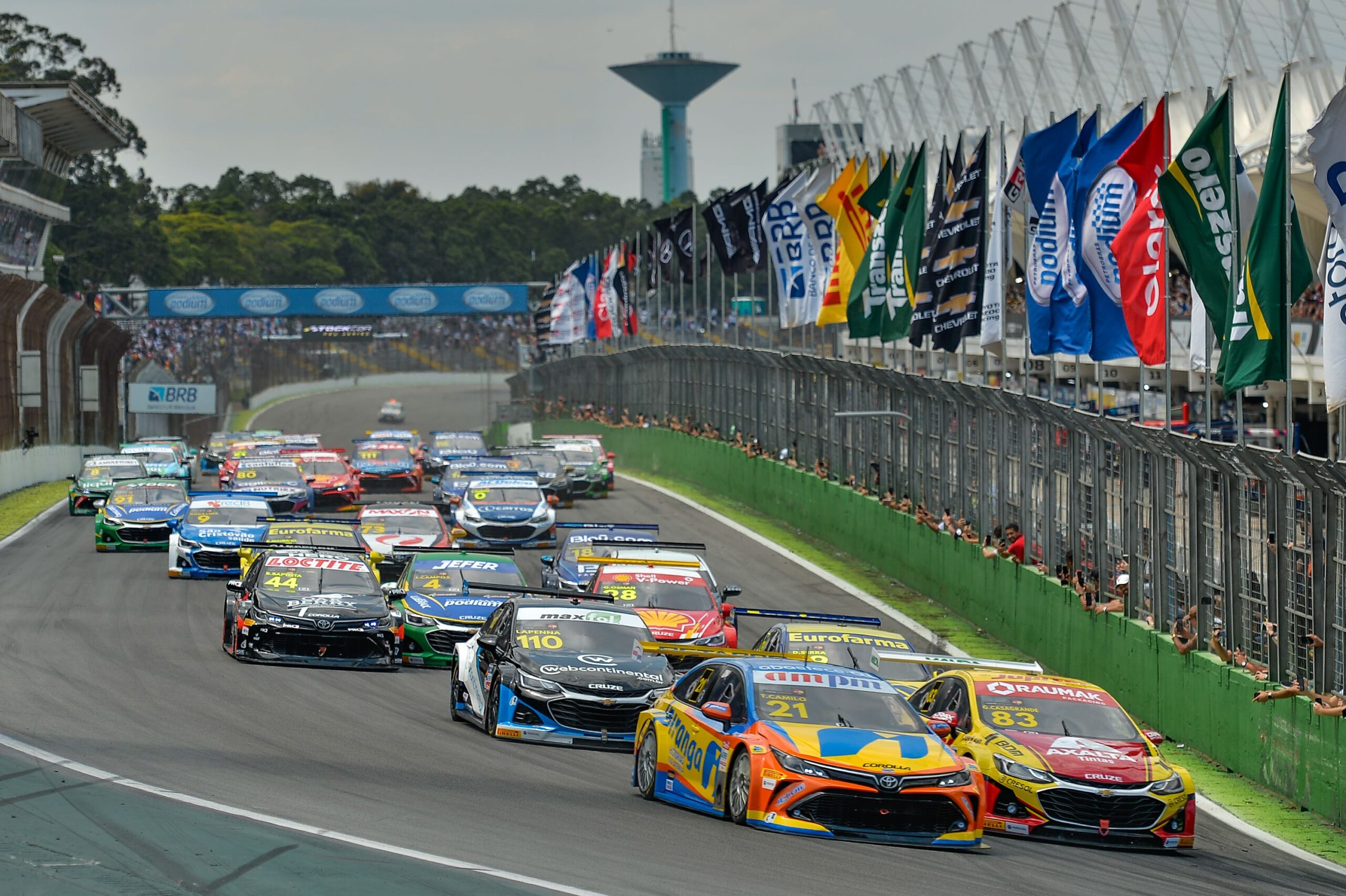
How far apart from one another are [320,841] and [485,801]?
249 centimetres

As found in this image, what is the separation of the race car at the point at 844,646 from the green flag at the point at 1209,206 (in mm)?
4184

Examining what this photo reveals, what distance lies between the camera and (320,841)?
1112cm

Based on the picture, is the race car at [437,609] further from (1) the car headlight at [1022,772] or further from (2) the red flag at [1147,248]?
(1) the car headlight at [1022,772]

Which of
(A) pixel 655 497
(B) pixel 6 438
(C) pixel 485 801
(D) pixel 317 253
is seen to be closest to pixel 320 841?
(C) pixel 485 801

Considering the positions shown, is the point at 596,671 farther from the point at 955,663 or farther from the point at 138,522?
the point at 138,522

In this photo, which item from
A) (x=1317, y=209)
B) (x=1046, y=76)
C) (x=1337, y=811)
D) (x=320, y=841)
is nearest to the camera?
(x=320, y=841)

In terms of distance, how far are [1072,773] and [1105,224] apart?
9.28m

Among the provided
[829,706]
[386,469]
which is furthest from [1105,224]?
[386,469]

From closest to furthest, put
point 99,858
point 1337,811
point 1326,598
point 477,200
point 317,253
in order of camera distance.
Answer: point 99,858 < point 1337,811 < point 1326,598 < point 317,253 < point 477,200

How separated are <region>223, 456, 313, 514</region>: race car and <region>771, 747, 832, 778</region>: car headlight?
81.8 feet

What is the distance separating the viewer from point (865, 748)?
12.9m

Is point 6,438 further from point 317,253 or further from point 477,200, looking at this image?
point 477,200

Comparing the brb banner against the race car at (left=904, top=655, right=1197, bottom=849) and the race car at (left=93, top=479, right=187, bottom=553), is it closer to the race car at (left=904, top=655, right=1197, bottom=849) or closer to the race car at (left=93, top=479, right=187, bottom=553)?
the race car at (left=93, top=479, right=187, bottom=553)

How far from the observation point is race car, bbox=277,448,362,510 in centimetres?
4097
